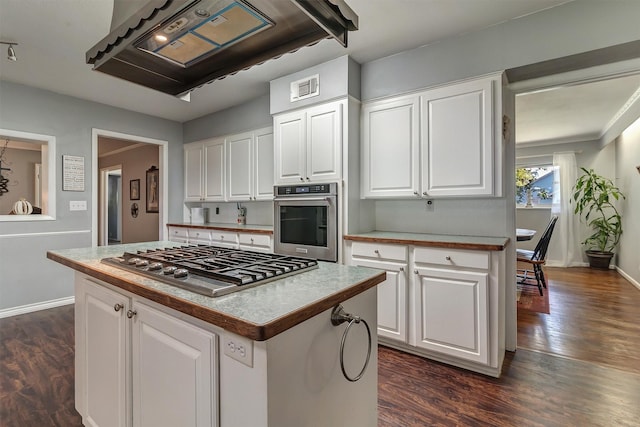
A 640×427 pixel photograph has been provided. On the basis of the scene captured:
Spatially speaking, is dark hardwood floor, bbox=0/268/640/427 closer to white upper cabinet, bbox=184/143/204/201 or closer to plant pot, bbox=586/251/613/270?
white upper cabinet, bbox=184/143/204/201

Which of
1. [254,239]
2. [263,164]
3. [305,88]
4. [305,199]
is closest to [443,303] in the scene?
[305,199]

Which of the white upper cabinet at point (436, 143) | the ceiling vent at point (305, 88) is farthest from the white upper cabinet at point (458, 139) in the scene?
the ceiling vent at point (305, 88)

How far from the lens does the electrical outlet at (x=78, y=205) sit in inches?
148

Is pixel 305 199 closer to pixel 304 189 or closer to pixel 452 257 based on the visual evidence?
pixel 304 189

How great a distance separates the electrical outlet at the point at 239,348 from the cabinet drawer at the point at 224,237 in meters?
2.85

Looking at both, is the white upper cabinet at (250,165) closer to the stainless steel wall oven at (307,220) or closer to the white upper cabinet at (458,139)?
the stainless steel wall oven at (307,220)

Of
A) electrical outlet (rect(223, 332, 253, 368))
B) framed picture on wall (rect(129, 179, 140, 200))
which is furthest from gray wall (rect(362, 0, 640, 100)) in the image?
framed picture on wall (rect(129, 179, 140, 200))

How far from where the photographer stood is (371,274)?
1258 millimetres

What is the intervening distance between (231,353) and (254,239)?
2.63 meters

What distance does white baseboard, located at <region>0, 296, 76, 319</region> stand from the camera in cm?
329

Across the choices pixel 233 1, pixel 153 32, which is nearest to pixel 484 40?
pixel 233 1

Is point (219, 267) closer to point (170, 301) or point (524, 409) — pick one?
point (170, 301)

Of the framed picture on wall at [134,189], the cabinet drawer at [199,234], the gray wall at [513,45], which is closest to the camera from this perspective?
the gray wall at [513,45]

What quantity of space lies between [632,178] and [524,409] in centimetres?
467
